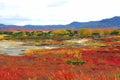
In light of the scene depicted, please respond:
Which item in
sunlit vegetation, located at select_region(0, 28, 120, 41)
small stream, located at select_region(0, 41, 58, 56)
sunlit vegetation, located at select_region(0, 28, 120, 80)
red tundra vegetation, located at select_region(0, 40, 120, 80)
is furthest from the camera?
sunlit vegetation, located at select_region(0, 28, 120, 41)

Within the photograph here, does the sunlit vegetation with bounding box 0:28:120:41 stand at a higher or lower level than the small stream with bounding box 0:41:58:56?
lower

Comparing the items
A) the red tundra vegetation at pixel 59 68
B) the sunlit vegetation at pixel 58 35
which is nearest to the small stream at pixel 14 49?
the red tundra vegetation at pixel 59 68

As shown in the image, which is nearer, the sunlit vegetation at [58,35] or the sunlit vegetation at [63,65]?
the sunlit vegetation at [63,65]

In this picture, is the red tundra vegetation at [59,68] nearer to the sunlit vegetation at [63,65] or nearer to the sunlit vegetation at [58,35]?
the sunlit vegetation at [63,65]

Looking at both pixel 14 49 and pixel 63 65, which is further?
pixel 14 49

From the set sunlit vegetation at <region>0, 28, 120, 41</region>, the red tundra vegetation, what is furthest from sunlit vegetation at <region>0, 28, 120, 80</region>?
sunlit vegetation at <region>0, 28, 120, 41</region>

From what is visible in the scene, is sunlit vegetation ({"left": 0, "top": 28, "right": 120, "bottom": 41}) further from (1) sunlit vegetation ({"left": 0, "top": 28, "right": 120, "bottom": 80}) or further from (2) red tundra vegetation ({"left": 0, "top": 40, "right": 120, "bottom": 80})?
(2) red tundra vegetation ({"left": 0, "top": 40, "right": 120, "bottom": 80})

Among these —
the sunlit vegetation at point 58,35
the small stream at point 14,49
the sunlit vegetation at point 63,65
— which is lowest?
the sunlit vegetation at point 58,35

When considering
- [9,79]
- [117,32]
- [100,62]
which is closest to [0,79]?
[9,79]

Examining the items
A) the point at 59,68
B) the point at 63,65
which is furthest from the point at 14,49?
the point at 59,68

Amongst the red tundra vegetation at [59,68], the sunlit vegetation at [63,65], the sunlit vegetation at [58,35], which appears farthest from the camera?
the sunlit vegetation at [58,35]

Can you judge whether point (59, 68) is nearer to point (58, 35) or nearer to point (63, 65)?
point (63, 65)

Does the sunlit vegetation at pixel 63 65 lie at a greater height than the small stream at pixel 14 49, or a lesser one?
greater

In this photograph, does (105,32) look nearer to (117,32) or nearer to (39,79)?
(117,32)
